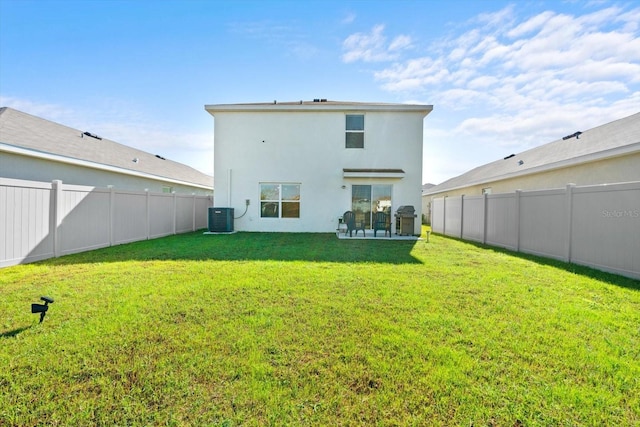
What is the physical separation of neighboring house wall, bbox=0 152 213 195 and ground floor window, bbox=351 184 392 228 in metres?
11.2

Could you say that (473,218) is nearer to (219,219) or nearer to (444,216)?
(444,216)

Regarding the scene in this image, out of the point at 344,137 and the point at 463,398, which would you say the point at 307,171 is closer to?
the point at 344,137

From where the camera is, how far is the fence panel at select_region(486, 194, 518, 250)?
28.6 feet

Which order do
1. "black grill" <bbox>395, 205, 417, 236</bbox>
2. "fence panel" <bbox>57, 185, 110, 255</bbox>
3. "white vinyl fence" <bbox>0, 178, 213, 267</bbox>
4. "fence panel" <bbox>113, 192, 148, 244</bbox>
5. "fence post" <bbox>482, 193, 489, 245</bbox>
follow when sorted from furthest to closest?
"black grill" <bbox>395, 205, 417, 236</bbox>
"fence post" <bbox>482, 193, 489, 245</bbox>
"fence panel" <bbox>113, 192, 148, 244</bbox>
"fence panel" <bbox>57, 185, 110, 255</bbox>
"white vinyl fence" <bbox>0, 178, 213, 267</bbox>

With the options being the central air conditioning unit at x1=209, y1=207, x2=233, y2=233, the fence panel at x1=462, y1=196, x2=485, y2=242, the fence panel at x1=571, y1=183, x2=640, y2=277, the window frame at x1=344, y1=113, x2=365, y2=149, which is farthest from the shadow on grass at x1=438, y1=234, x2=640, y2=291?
the central air conditioning unit at x1=209, y1=207, x2=233, y2=233

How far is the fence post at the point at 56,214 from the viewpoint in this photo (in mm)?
6809

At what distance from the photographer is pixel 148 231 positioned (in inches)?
412

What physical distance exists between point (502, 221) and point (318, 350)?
899cm

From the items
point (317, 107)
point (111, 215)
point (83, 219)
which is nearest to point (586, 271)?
Answer: point (317, 107)

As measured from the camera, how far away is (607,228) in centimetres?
582

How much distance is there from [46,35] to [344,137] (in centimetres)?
1152

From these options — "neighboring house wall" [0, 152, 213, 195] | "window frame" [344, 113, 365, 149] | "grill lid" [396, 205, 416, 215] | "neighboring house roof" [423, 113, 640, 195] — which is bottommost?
"grill lid" [396, 205, 416, 215]

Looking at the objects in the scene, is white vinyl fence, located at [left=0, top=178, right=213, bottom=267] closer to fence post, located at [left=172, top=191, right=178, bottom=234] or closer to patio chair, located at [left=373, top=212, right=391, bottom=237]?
fence post, located at [left=172, top=191, right=178, bottom=234]

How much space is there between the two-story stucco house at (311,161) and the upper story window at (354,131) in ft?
0.15
